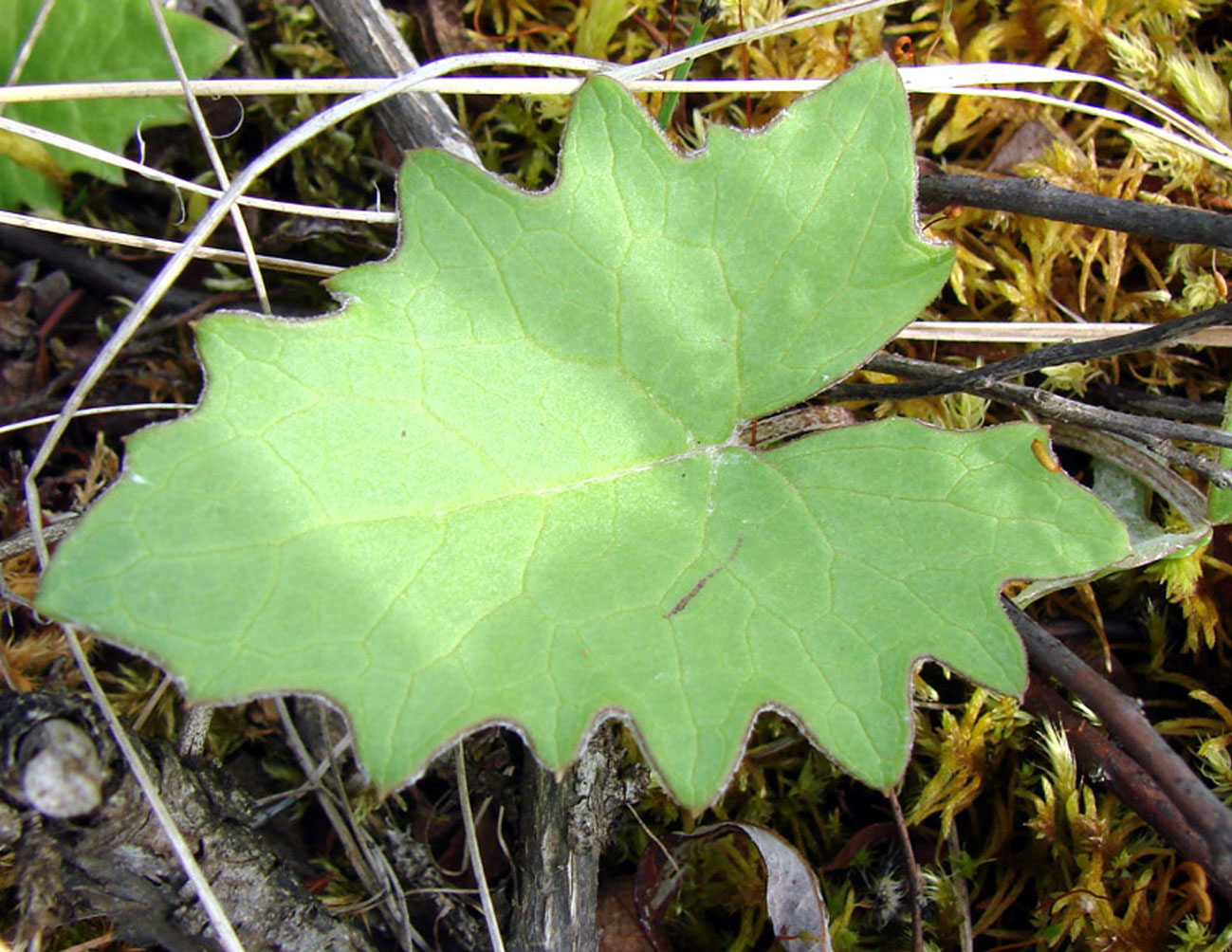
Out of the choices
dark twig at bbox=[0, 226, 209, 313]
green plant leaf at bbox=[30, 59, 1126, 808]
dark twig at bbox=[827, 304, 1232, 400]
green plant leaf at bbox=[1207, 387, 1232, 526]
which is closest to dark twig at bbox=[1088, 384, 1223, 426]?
green plant leaf at bbox=[1207, 387, 1232, 526]

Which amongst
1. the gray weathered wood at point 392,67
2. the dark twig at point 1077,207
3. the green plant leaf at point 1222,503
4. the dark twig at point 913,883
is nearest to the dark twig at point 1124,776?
the dark twig at point 913,883

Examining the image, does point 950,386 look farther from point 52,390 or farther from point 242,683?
point 52,390

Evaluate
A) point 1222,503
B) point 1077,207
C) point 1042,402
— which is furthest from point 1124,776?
point 1077,207

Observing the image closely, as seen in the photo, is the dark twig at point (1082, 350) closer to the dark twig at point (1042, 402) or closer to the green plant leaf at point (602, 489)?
the dark twig at point (1042, 402)

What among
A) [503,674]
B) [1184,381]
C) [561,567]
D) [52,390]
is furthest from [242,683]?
[1184,381]

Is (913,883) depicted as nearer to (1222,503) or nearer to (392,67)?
(1222,503)

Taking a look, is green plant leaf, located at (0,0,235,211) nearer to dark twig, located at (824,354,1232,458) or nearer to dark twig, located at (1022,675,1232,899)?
dark twig, located at (824,354,1232,458)
